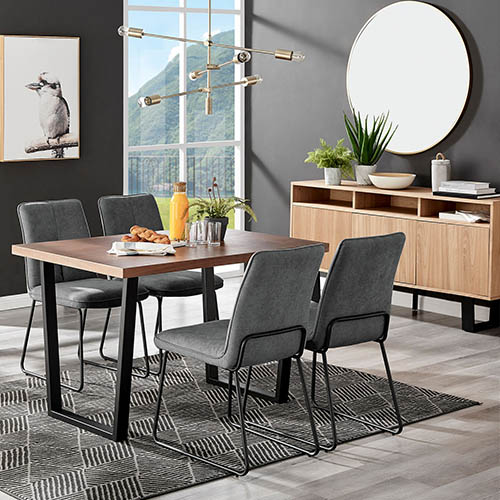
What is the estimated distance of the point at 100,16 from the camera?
6.96 meters

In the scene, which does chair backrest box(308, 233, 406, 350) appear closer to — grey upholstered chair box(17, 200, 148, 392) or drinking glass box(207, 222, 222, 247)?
drinking glass box(207, 222, 222, 247)

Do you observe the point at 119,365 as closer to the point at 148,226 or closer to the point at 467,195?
the point at 148,226

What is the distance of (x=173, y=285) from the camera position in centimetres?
520

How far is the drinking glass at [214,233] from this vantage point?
15.2 ft

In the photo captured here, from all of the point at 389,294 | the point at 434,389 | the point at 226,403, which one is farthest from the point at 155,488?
the point at 434,389

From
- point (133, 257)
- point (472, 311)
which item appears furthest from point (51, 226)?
point (472, 311)

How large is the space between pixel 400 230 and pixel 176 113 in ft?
7.82

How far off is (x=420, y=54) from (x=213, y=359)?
362 cm

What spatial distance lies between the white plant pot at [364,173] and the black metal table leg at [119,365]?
2.94 metres

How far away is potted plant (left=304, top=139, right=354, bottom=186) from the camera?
680 cm

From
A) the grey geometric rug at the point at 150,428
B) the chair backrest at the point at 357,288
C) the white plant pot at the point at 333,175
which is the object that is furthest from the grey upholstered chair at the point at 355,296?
the white plant pot at the point at 333,175

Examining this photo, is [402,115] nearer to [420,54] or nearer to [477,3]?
[420,54]

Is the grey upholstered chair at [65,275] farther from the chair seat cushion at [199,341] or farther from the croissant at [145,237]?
the chair seat cushion at [199,341]

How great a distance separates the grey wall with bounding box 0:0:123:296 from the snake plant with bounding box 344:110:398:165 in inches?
69.6
